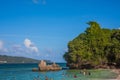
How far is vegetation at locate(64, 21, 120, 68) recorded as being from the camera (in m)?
108

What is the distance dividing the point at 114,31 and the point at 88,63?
18585mm

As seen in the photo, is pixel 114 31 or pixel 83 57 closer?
pixel 83 57

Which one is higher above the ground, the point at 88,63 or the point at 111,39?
the point at 111,39

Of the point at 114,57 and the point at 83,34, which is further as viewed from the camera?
the point at 83,34

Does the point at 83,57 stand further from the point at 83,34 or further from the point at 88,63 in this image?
the point at 83,34

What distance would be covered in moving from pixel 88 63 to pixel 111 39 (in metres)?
14.5

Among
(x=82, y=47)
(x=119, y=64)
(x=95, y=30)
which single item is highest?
(x=95, y=30)

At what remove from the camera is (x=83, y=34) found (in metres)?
117

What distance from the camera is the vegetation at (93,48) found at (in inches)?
4245

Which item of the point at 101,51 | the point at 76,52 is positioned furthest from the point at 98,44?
the point at 76,52

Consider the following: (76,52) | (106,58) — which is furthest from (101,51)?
(76,52)

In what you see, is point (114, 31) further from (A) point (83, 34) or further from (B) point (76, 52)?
(B) point (76, 52)

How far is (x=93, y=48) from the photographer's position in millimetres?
112812

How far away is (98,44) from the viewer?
371 feet
